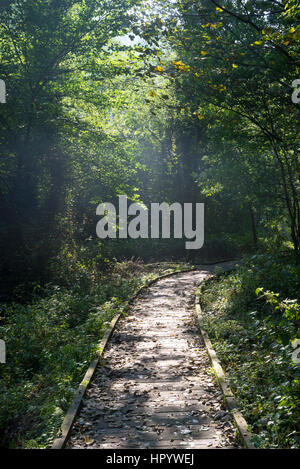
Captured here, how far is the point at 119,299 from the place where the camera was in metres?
12.4

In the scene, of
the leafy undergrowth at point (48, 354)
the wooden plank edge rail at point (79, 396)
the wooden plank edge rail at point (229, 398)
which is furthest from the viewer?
the leafy undergrowth at point (48, 354)

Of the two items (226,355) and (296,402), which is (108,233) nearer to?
(226,355)

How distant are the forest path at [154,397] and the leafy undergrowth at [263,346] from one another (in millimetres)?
373

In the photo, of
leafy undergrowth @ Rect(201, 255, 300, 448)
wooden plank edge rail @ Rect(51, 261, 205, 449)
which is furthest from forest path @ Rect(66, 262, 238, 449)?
leafy undergrowth @ Rect(201, 255, 300, 448)

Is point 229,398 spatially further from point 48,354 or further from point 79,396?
point 48,354

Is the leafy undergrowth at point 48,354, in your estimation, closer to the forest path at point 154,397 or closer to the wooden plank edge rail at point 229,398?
the forest path at point 154,397

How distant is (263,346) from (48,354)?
4.07m

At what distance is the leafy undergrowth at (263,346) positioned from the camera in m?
4.46

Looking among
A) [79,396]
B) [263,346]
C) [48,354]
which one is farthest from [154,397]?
[48,354]

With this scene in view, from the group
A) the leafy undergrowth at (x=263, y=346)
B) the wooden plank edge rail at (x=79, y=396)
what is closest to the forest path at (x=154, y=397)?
the wooden plank edge rail at (x=79, y=396)

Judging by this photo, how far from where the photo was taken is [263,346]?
717cm

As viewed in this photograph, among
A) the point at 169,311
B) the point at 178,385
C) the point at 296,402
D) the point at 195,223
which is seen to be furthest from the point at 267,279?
the point at 195,223

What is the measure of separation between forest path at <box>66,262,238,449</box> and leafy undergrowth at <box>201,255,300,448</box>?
0.37 m

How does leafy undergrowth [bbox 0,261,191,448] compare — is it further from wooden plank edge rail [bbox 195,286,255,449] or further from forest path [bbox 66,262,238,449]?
wooden plank edge rail [bbox 195,286,255,449]
